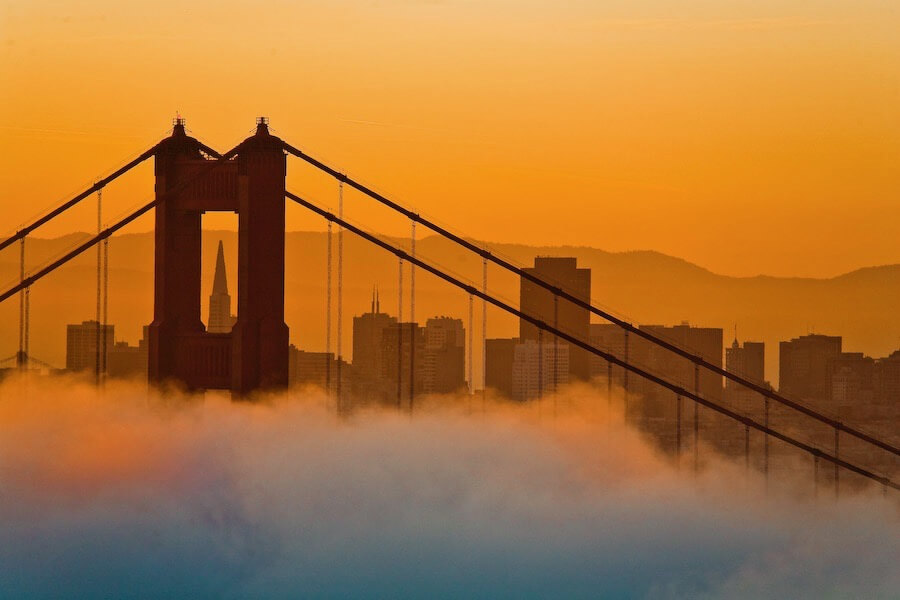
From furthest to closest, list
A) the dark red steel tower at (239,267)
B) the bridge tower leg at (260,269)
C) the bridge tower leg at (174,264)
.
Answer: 1. the bridge tower leg at (174,264)
2. the dark red steel tower at (239,267)
3. the bridge tower leg at (260,269)

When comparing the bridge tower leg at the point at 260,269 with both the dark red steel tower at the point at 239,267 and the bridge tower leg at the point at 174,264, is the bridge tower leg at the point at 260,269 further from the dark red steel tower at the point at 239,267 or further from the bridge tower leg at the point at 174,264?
the bridge tower leg at the point at 174,264

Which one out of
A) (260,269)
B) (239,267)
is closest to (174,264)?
(239,267)

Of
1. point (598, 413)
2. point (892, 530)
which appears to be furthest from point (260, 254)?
point (598, 413)

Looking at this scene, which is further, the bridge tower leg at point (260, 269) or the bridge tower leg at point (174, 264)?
the bridge tower leg at point (174, 264)

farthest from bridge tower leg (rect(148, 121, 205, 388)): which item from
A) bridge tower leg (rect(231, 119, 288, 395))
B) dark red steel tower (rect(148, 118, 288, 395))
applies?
bridge tower leg (rect(231, 119, 288, 395))

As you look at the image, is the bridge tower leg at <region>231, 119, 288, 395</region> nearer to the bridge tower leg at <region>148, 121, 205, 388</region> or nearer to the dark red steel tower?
the dark red steel tower

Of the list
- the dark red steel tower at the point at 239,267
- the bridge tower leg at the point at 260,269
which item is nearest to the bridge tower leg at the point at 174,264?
the dark red steel tower at the point at 239,267

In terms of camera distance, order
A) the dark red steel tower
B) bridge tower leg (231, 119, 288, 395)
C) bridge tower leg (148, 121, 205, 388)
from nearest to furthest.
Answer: bridge tower leg (231, 119, 288, 395), the dark red steel tower, bridge tower leg (148, 121, 205, 388)

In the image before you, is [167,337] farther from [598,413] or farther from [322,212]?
[598,413]
